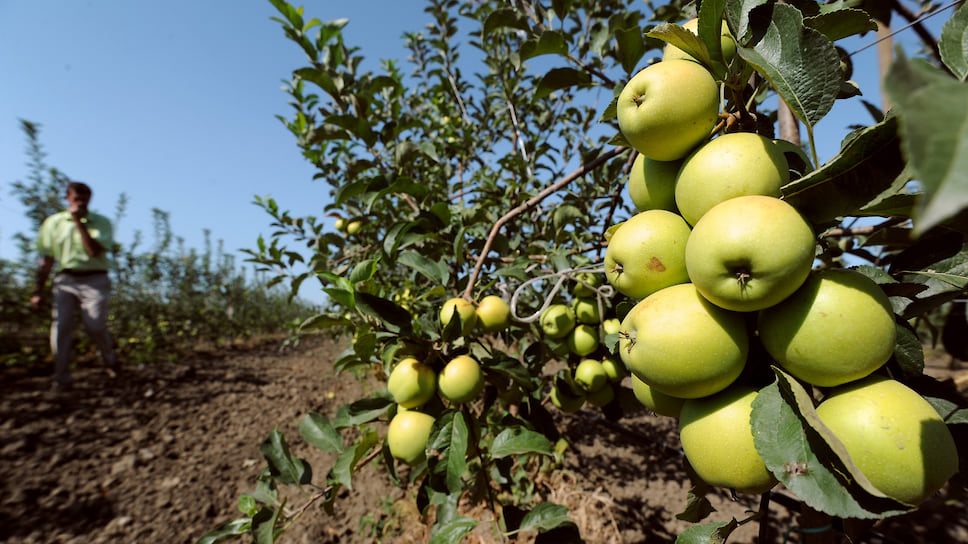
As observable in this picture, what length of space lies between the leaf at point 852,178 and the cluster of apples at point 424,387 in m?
0.85

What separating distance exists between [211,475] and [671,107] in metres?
4.66

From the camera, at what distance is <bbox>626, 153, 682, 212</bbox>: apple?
30.8 inches

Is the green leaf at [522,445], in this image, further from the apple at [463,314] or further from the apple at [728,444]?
the apple at [728,444]

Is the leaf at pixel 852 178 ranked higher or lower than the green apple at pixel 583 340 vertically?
higher

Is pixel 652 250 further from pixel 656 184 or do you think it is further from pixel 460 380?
pixel 460 380

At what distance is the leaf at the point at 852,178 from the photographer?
495 mm

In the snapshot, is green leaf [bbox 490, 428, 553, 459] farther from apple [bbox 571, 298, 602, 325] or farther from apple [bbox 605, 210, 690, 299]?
apple [bbox 605, 210, 690, 299]

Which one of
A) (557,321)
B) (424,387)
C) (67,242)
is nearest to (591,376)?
(557,321)

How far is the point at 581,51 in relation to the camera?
6.12ft

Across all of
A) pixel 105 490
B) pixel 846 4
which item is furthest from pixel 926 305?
pixel 105 490

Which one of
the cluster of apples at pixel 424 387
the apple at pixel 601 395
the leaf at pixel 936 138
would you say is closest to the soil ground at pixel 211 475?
the apple at pixel 601 395

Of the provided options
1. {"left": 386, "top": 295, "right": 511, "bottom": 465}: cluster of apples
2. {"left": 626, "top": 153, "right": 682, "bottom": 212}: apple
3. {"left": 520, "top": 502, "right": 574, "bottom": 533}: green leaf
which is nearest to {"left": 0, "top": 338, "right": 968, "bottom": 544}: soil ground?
{"left": 520, "top": 502, "right": 574, "bottom": 533}: green leaf

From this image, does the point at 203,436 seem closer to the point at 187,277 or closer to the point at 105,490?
the point at 105,490

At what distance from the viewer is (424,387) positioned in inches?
48.3
